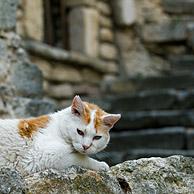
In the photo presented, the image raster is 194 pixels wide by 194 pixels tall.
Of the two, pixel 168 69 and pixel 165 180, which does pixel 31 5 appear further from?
pixel 165 180

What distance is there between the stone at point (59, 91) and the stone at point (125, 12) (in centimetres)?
163

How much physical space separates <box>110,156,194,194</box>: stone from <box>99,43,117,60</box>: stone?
6.84 m

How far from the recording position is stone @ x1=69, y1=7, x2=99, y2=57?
31.0 ft

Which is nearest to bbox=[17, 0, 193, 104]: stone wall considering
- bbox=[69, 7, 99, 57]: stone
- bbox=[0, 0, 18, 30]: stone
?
bbox=[69, 7, 99, 57]: stone

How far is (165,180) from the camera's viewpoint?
2855mm

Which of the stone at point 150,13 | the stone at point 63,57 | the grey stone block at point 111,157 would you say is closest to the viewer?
the grey stone block at point 111,157

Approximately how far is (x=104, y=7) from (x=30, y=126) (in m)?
6.97

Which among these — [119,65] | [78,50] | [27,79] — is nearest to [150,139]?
[27,79]

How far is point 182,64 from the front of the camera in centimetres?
927

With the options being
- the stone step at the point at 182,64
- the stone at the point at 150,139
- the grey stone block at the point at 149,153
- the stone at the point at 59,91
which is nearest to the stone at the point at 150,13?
the stone step at the point at 182,64

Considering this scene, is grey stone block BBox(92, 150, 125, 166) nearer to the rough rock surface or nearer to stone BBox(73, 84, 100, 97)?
stone BBox(73, 84, 100, 97)

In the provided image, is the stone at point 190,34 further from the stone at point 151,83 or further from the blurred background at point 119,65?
the stone at point 151,83

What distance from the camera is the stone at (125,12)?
995 centimetres

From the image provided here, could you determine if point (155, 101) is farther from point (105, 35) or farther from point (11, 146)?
point (11, 146)
